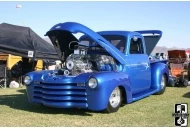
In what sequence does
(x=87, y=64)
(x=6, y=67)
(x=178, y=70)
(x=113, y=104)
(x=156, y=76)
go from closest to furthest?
(x=113, y=104) → (x=87, y=64) → (x=156, y=76) → (x=178, y=70) → (x=6, y=67)

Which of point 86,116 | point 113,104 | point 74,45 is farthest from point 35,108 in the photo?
point 113,104

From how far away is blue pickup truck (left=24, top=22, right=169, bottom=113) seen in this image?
239 inches

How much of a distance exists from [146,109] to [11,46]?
7840 millimetres

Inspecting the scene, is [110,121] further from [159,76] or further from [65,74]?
[159,76]

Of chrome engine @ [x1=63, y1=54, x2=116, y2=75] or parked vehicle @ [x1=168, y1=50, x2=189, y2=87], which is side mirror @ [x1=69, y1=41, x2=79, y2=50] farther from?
parked vehicle @ [x1=168, y1=50, x2=189, y2=87]

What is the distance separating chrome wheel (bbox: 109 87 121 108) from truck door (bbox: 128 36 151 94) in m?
0.83

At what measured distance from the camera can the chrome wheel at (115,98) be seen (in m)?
6.42

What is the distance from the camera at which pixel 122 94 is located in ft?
22.4

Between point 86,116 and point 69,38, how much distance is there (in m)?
2.28

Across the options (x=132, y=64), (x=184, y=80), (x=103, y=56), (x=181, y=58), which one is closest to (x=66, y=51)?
(x=103, y=56)

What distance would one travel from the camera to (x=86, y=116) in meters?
6.20

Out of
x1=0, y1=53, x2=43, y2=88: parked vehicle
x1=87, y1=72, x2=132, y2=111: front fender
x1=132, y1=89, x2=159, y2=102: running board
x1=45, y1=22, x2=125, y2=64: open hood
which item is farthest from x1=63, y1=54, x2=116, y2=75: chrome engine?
x1=0, y1=53, x2=43, y2=88: parked vehicle

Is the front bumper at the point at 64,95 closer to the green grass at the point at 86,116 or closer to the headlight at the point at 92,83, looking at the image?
the headlight at the point at 92,83

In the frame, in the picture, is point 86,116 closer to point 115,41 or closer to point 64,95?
point 64,95
